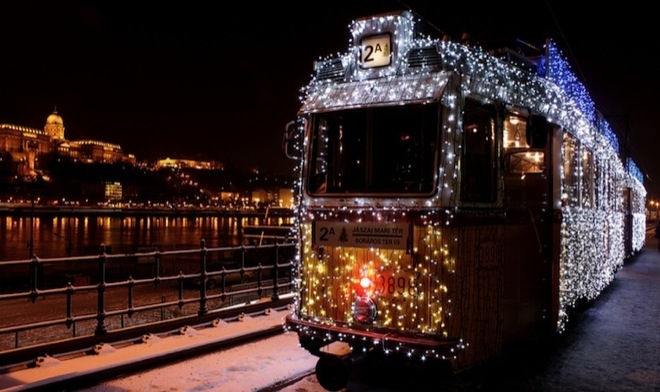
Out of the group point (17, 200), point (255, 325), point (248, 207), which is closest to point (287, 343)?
point (255, 325)

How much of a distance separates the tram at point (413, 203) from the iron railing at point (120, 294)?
10.5 ft

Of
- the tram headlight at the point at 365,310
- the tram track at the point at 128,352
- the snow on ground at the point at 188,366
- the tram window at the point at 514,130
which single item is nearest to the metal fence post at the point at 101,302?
the tram track at the point at 128,352

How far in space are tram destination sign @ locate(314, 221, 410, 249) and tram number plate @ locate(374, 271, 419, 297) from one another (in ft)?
1.02

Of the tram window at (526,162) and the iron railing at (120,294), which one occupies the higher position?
the tram window at (526,162)

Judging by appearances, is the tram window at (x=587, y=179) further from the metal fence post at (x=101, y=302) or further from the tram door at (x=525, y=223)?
the metal fence post at (x=101, y=302)

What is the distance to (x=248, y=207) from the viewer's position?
173125 mm

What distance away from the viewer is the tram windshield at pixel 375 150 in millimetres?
6031

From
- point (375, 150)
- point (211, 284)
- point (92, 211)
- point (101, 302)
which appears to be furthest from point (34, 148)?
point (375, 150)

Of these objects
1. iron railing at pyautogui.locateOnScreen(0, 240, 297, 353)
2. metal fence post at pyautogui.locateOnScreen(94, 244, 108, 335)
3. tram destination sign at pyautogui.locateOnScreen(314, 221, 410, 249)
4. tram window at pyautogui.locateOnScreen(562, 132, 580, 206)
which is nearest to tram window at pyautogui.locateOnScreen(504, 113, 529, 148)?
tram window at pyautogui.locateOnScreen(562, 132, 580, 206)

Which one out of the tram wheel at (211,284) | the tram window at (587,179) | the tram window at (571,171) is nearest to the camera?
the tram window at (571,171)

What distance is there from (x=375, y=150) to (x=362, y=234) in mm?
934

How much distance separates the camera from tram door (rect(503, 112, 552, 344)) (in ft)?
22.4

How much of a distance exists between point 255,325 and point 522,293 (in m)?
4.55

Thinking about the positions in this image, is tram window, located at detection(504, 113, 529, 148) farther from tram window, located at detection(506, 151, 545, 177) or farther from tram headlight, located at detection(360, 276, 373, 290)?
tram headlight, located at detection(360, 276, 373, 290)
